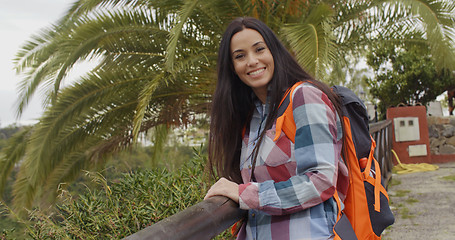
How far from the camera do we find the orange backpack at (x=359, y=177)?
141cm

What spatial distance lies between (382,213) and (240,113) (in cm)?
61

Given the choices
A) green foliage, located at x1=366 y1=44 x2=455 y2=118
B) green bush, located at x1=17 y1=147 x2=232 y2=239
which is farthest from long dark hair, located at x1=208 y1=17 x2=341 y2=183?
green foliage, located at x1=366 y1=44 x2=455 y2=118

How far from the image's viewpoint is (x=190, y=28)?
6691mm

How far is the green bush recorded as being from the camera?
2.62 metres

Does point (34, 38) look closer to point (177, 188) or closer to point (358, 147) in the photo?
point (177, 188)

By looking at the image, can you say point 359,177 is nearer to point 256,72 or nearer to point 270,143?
point 270,143

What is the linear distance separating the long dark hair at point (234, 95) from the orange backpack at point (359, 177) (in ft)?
0.42

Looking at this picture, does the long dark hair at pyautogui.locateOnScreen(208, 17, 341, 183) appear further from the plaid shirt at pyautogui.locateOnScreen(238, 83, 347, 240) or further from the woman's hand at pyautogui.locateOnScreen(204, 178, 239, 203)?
the woman's hand at pyautogui.locateOnScreen(204, 178, 239, 203)

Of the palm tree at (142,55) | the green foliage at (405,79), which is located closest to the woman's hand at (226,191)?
the palm tree at (142,55)

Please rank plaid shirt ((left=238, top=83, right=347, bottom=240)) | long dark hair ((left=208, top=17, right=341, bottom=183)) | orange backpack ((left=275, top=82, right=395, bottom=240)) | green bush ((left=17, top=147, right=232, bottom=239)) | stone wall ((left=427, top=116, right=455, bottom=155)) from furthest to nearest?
stone wall ((left=427, top=116, right=455, bottom=155))
green bush ((left=17, top=147, right=232, bottom=239))
long dark hair ((left=208, top=17, right=341, bottom=183))
orange backpack ((left=275, top=82, right=395, bottom=240))
plaid shirt ((left=238, top=83, right=347, bottom=240))

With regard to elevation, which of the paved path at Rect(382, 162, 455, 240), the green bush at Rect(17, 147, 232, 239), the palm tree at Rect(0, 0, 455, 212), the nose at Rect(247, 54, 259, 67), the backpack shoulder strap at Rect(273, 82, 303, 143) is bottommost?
the paved path at Rect(382, 162, 455, 240)

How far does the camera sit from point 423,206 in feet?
15.5

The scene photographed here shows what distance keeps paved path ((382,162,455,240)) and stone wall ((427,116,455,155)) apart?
1901 mm

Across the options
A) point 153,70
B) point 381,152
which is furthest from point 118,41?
point 381,152
